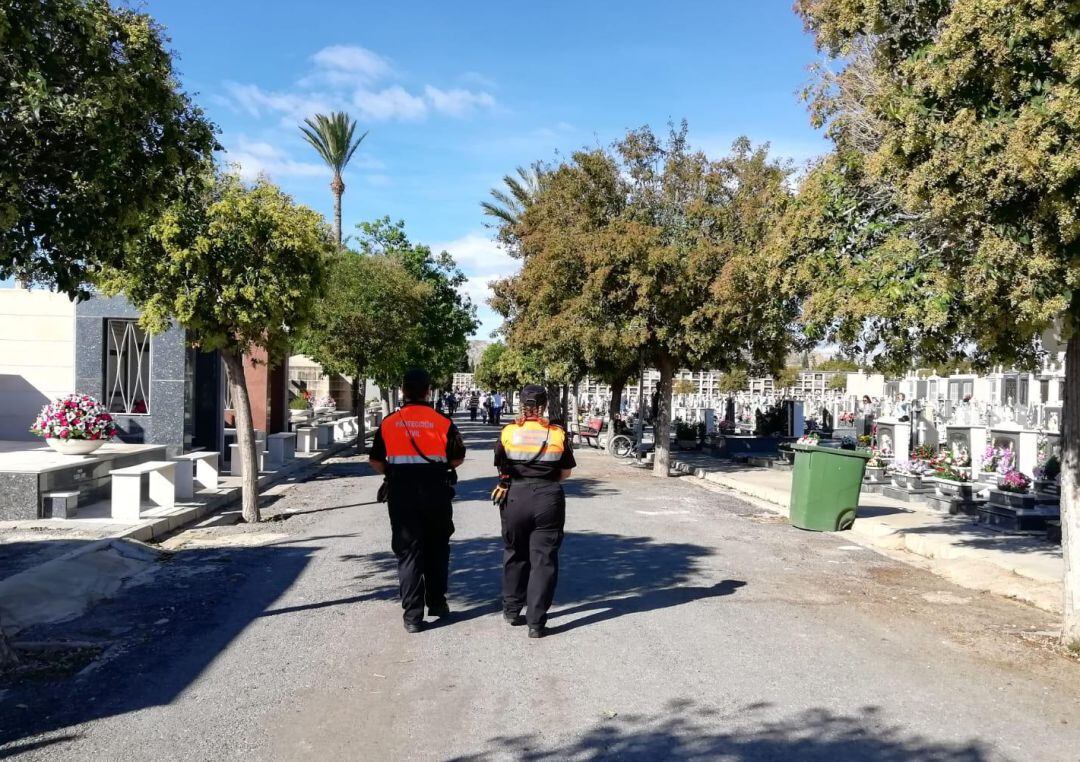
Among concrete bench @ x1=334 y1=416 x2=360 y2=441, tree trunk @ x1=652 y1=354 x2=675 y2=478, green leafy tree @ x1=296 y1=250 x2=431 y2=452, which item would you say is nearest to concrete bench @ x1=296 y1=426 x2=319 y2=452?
green leafy tree @ x1=296 y1=250 x2=431 y2=452

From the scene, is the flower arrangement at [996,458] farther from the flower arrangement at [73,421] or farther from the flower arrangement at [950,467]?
the flower arrangement at [73,421]

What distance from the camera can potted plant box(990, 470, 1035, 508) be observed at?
1198 centimetres

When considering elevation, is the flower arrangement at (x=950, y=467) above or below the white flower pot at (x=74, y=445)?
below

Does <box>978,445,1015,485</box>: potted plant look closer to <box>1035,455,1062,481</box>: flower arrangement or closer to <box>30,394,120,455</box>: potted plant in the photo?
<box>1035,455,1062,481</box>: flower arrangement

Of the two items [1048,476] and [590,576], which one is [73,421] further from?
[1048,476]

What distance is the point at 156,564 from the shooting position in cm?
915

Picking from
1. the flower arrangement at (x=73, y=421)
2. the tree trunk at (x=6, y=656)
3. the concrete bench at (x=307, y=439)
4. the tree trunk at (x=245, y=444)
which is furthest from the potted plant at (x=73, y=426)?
the concrete bench at (x=307, y=439)

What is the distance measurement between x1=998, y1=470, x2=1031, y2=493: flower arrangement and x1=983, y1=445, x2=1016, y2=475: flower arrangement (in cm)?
142

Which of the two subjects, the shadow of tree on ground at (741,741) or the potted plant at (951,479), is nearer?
the shadow of tree on ground at (741,741)

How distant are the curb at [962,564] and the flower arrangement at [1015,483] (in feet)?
6.14

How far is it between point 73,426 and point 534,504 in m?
9.85

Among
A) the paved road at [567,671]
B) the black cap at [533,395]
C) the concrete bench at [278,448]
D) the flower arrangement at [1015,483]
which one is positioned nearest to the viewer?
the paved road at [567,671]

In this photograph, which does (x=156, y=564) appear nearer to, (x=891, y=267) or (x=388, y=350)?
(x=891, y=267)

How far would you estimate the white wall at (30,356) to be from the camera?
709 inches
